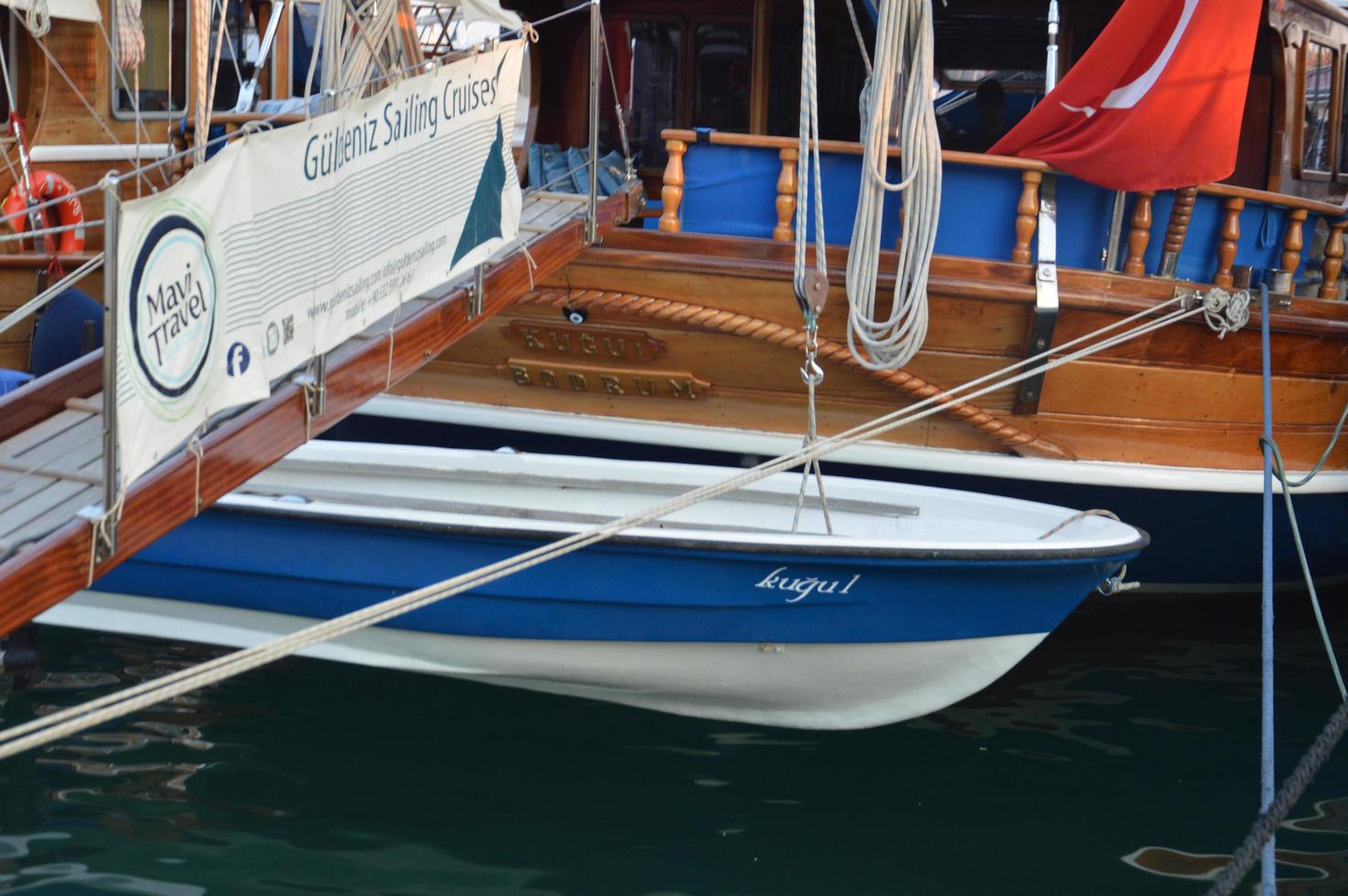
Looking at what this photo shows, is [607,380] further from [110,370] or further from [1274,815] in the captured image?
[1274,815]

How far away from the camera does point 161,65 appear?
26.3 feet

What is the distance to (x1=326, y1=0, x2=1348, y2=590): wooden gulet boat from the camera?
18.5 ft

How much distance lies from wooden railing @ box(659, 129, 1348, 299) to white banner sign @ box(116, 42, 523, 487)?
3.02 feet

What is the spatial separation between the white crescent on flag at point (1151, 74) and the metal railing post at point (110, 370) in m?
3.84

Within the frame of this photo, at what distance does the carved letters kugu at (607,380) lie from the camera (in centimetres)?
597

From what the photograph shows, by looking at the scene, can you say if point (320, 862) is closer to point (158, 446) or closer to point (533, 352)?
point (158, 446)

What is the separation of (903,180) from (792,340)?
0.78m

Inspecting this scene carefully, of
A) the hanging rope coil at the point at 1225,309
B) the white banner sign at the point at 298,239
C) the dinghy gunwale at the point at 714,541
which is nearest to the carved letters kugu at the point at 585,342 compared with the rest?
the white banner sign at the point at 298,239

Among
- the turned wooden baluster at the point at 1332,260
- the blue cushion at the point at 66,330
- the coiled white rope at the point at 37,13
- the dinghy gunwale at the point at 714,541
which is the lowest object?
the dinghy gunwale at the point at 714,541

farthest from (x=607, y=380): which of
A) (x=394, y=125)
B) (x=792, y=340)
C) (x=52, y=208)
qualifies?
(x=52, y=208)

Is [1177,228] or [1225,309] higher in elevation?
[1177,228]

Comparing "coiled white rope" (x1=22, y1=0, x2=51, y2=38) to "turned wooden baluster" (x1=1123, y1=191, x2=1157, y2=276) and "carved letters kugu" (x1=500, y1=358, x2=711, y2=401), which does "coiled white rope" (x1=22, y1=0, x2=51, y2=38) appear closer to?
"carved letters kugu" (x1=500, y1=358, x2=711, y2=401)

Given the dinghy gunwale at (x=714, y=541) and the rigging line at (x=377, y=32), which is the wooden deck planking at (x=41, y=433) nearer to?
the dinghy gunwale at (x=714, y=541)

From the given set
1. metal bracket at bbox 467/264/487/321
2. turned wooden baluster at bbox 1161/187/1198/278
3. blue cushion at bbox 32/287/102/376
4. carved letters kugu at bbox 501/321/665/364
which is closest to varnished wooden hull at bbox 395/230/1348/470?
carved letters kugu at bbox 501/321/665/364
